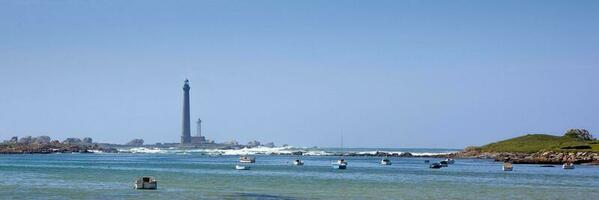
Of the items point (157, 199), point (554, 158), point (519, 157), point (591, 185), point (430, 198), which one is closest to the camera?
point (157, 199)

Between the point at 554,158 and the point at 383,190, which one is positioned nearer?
the point at 383,190

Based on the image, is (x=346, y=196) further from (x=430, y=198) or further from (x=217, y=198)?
(x=217, y=198)

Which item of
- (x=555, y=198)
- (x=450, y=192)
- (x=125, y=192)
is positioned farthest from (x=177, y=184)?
(x=555, y=198)

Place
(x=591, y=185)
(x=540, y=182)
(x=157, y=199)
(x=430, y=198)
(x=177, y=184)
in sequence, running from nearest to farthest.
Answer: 1. (x=157, y=199)
2. (x=430, y=198)
3. (x=177, y=184)
4. (x=591, y=185)
5. (x=540, y=182)

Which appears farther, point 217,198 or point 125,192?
point 125,192

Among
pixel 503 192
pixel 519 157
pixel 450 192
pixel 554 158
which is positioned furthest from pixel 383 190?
pixel 519 157

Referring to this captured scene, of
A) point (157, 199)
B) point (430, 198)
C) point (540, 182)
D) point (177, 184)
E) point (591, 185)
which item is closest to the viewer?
point (157, 199)

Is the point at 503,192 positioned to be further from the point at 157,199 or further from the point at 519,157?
the point at 519,157

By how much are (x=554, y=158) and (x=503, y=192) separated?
93.5 metres

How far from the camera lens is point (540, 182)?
95.8 m

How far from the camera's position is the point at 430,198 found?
2667 inches

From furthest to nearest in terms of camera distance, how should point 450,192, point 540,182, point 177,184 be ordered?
1. point 540,182
2. point 177,184
3. point 450,192

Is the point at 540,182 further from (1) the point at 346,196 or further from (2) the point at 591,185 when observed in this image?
(1) the point at 346,196

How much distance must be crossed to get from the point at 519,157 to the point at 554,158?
17.3 meters
